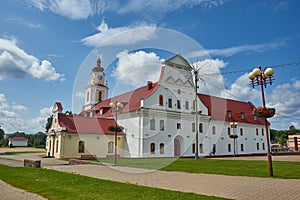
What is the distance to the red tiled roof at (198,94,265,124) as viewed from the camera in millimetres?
42469

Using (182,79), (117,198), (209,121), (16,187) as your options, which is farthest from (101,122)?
(117,198)

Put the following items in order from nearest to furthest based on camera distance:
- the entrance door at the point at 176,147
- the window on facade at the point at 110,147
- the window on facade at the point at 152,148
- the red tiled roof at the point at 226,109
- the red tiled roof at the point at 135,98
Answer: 1. the window on facade at the point at 152,148
2. the window on facade at the point at 110,147
3. the red tiled roof at the point at 135,98
4. the entrance door at the point at 176,147
5. the red tiled roof at the point at 226,109

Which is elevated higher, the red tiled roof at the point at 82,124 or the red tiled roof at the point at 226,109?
the red tiled roof at the point at 226,109

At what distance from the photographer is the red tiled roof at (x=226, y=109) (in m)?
42.5

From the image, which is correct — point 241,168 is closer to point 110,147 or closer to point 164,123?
point 164,123

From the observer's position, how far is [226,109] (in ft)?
148

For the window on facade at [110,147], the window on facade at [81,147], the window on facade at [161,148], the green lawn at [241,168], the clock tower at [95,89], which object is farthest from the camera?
the clock tower at [95,89]

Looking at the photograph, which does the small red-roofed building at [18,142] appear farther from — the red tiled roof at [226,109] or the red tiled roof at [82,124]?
the red tiled roof at [226,109]

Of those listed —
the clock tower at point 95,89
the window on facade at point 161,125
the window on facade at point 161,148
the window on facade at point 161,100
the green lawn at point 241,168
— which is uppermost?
the clock tower at point 95,89

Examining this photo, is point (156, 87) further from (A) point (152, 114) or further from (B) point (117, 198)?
(B) point (117, 198)

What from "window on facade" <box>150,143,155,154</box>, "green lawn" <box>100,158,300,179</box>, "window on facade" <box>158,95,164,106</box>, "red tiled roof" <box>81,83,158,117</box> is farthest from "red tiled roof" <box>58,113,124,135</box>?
"green lawn" <box>100,158,300,179</box>

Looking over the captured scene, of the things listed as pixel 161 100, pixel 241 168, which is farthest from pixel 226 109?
pixel 241 168

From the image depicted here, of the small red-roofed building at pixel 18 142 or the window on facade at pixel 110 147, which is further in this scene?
the small red-roofed building at pixel 18 142


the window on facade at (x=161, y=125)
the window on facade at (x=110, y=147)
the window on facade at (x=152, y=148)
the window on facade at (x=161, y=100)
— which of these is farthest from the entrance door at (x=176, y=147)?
the window on facade at (x=110, y=147)
